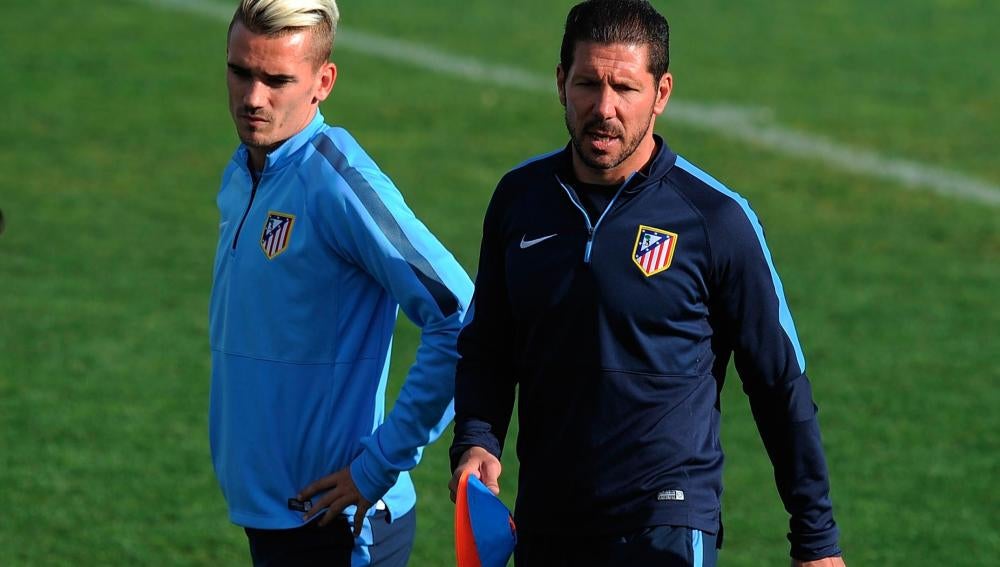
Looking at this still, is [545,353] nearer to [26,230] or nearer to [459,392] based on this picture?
[459,392]

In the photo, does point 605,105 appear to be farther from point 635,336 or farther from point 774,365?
point 774,365

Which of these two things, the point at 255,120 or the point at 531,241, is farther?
the point at 255,120

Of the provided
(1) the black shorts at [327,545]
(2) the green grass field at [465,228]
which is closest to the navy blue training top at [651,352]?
(1) the black shorts at [327,545]

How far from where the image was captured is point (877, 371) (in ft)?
28.6

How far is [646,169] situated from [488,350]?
54 cm

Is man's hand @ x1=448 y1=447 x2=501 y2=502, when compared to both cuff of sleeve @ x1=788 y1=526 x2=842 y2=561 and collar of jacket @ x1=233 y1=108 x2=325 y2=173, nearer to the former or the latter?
cuff of sleeve @ x1=788 y1=526 x2=842 y2=561

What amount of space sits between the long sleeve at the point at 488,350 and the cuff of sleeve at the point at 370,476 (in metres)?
0.22

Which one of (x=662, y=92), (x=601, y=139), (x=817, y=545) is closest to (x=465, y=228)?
(x=662, y=92)

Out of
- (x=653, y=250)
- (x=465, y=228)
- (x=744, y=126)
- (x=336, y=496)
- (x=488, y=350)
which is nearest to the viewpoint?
(x=653, y=250)

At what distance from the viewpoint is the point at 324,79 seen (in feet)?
13.2

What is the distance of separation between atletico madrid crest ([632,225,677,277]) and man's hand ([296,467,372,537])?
0.87 m

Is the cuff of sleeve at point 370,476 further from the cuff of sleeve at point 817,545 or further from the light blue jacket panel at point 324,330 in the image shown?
the cuff of sleeve at point 817,545

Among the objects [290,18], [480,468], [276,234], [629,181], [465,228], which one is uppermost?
[290,18]

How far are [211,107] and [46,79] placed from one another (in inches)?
75.3
